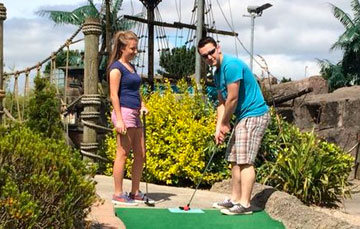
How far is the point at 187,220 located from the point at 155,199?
1.04m

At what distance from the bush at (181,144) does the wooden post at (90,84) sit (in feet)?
2.03

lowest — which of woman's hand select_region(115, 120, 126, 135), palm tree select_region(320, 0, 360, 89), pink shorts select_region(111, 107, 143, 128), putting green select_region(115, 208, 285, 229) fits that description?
putting green select_region(115, 208, 285, 229)

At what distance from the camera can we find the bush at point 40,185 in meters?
3.25

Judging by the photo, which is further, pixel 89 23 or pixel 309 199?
pixel 89 23

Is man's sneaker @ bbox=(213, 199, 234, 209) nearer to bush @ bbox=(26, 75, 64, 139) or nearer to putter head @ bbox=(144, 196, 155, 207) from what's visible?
putter head @ bbox=(144, 196, 155, 207)

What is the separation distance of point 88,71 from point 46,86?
103cm

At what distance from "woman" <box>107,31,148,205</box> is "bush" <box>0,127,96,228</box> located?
5.35 feet

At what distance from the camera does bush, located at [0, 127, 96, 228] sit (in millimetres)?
3252

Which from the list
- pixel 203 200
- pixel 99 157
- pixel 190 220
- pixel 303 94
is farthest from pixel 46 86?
pixel 303 94

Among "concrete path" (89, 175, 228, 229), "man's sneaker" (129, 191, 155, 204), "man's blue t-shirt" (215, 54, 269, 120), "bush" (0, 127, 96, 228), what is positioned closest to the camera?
"bush" (0, 127, 96, 228)

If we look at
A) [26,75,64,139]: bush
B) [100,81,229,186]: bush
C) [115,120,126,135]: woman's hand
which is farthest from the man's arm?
[100,81,229,186]: bush

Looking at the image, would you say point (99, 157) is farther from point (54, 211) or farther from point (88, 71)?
point (54, 211)

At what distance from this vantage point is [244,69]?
530 cm

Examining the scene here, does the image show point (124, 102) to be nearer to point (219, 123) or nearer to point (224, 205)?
point (219, 123)
